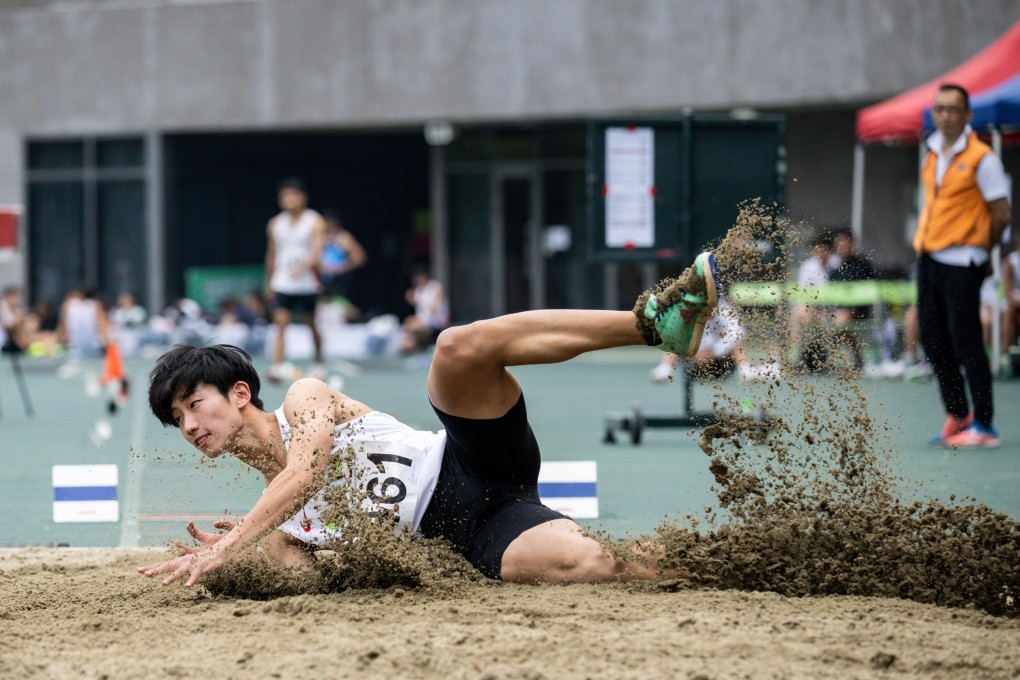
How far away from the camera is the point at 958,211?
855 cm

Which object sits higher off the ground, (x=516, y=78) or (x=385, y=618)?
(x=516, y=78)

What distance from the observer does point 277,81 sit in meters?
23.3

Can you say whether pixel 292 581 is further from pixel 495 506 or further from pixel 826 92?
pixel 826 92

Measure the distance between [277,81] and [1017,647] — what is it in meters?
20.9

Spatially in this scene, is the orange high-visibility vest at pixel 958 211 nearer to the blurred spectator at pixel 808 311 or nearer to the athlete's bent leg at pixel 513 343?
the blurred spectator at pixel 808 311

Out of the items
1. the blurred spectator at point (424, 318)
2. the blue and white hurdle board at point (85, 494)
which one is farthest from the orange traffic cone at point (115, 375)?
the blurred spectator at point (424, 318)

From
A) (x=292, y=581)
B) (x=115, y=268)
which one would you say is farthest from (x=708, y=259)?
(x=115, y=268)

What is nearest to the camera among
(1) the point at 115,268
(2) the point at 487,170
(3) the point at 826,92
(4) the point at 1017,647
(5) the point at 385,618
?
(4) the point at 1017,647

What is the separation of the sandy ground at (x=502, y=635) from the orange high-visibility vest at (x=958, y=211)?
4665mm

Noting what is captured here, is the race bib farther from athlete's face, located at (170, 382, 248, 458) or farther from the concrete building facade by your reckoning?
the concrete building facade

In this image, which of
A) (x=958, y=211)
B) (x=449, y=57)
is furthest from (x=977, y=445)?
(x=449, y=57)

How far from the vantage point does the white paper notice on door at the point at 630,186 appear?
9.95 m

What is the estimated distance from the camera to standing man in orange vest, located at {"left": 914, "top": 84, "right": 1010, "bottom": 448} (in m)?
8.19

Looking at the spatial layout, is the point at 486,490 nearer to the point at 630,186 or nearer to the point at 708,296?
the point at 708,296
